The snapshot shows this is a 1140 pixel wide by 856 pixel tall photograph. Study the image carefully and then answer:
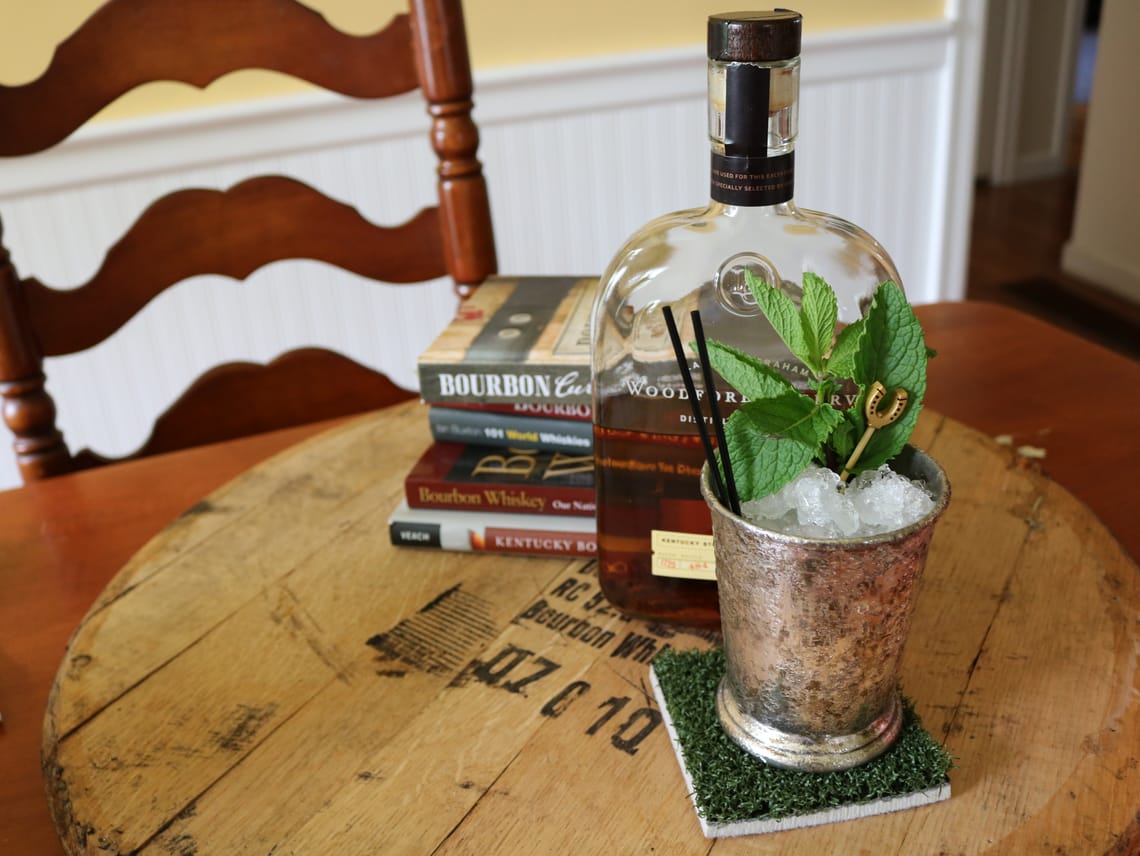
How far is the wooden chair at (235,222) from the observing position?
40.5 inches

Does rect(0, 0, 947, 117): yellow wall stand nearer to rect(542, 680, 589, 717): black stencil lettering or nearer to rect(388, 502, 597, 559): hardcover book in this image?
rect(388, 502, 597, 559): hardcover book

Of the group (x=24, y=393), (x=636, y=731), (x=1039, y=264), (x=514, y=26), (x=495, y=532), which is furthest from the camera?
(x=1039, y=264)

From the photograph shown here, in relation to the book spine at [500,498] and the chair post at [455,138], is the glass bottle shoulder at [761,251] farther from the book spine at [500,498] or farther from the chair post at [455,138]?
the chair post at [455,138]

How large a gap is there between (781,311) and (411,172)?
1593mm

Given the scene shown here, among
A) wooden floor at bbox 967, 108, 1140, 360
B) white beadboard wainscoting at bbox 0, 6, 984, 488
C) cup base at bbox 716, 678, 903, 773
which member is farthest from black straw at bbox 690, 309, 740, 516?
wooden floor at bbox 967, 108, 1140, 360

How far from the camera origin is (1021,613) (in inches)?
26.5

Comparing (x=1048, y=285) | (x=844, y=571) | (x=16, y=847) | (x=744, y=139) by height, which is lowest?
(x=1048, y=285)

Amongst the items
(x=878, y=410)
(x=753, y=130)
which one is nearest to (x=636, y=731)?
(x=878, y=410)

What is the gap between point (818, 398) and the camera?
51cm

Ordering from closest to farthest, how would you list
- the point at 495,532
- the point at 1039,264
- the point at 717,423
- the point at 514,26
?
the point at 717,423 < the point at 495,532 < the point at 514,26 < the point at 1039,264

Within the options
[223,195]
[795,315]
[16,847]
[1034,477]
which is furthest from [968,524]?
[223,195]

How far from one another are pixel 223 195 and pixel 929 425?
0.73 m

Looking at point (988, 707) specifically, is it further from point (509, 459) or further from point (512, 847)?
point (509, 459)

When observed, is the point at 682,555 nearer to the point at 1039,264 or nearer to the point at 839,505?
the point at 839,505
